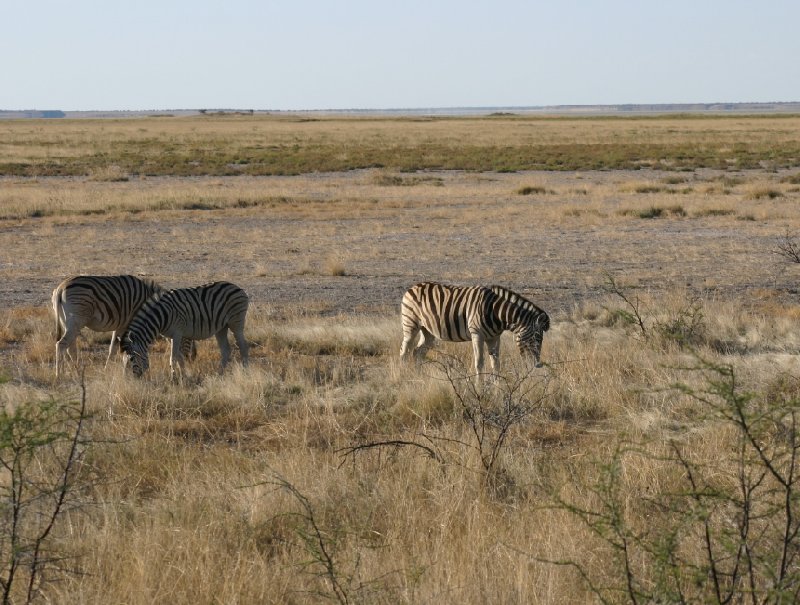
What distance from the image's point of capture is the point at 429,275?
18.7 meters

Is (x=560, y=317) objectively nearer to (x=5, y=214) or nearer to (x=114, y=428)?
(x=114, y=428)

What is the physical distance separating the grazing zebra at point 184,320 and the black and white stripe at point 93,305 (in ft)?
2.75

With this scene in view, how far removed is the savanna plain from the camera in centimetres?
499

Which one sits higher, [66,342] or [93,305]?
[93,305]

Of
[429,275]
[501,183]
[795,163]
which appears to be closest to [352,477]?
[429,275]

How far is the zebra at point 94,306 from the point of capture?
1061cm

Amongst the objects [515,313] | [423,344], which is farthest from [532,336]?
[423,344]

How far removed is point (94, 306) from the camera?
10.8 meters

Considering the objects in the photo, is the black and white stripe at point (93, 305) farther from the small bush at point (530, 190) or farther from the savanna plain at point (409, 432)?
the small bush at point (530, 190)

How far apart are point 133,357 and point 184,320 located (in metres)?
0.70

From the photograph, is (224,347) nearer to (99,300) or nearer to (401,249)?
(99,300)

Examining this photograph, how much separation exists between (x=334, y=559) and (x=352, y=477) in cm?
132

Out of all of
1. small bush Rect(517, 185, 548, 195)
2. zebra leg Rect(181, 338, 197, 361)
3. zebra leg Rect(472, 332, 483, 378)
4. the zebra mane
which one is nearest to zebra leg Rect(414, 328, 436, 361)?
zebra leg Rect(472, 332, 483, 378)

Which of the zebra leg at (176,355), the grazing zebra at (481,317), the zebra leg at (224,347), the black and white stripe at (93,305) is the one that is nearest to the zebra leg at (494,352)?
the grazing zebra at (481,317)
